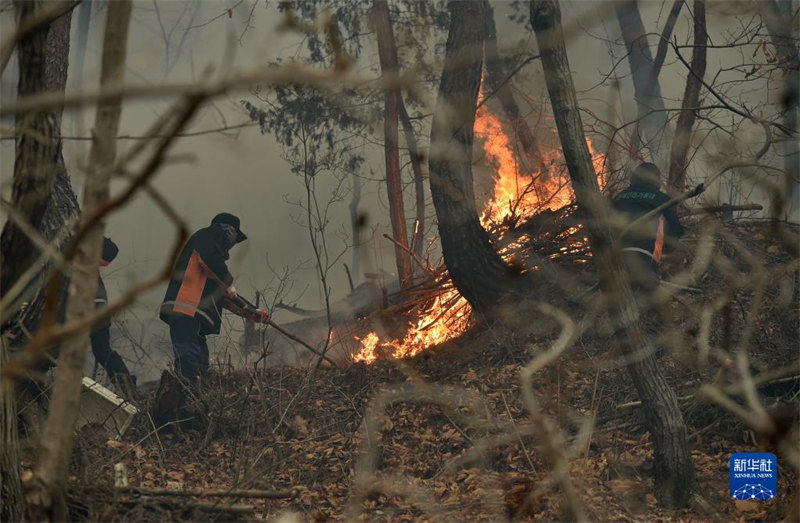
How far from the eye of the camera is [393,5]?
14891 mm

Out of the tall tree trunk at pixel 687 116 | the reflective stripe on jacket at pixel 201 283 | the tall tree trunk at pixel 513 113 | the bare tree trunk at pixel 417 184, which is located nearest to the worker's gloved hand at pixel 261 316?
the reflective stripe on jacket at pixel 201 283

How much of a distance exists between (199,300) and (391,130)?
222 inches

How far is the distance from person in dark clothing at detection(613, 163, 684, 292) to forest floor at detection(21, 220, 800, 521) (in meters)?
0.81

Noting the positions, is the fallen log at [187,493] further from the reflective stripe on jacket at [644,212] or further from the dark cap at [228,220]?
the dark cap at [228,220]

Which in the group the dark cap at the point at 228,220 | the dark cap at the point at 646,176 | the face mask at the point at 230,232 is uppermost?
the dark cap at the point at 646,176

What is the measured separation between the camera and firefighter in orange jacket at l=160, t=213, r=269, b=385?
8906mm

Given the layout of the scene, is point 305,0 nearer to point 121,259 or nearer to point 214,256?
point 214,256

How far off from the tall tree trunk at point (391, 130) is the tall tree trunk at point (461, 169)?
382 centimetres

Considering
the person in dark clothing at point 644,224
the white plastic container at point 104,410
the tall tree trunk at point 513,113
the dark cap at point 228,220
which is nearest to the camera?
the white plastic container at point 104,410

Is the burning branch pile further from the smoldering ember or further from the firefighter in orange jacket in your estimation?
the firefighter in orange jacket

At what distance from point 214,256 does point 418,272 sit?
512cm

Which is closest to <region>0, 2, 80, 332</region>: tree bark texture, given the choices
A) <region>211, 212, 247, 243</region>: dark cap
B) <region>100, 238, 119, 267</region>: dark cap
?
<region>100, 238, 119, 267</region>: dark cap

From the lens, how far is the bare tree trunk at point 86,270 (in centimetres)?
308

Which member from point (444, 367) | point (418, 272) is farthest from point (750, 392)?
point (418, 272)
